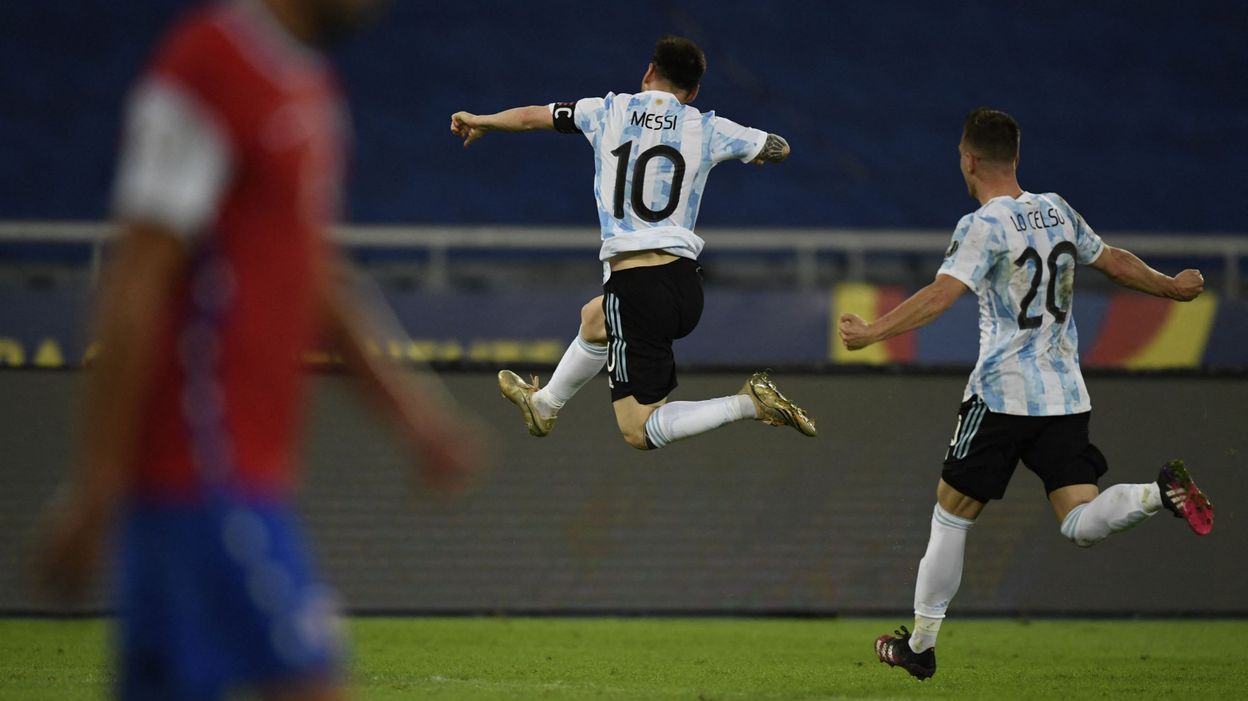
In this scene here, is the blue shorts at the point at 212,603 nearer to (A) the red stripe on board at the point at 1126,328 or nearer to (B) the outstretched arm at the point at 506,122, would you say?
(B) the outstretched arm at the point at 506,122

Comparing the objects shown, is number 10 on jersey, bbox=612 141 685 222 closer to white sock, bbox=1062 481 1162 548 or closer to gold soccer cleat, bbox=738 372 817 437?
gold soccer cleat, bbox=738 372 817 437

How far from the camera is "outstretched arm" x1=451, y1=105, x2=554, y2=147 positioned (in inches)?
265

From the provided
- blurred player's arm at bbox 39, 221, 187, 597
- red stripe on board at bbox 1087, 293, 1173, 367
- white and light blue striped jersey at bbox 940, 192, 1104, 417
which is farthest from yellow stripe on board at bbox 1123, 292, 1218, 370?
blurred player's arm at bbox 39, 221, 187, 597

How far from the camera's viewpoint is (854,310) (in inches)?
428

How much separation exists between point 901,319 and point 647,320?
4.69 feet

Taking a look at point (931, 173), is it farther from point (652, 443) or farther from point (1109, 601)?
point (652, 443)

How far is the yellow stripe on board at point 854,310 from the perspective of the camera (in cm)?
1091

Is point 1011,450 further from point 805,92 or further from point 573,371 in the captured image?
point 805,92

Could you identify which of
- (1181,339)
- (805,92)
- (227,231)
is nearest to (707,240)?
(1181,339)

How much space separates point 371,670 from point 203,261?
4.47 meters

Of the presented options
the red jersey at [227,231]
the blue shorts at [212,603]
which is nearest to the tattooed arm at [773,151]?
the red jersey at [227,231]

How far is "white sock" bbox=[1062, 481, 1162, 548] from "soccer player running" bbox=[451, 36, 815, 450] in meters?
1.24

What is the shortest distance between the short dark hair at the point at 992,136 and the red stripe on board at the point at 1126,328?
526cm

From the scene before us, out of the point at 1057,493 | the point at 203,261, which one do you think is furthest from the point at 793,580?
the point at 203,261
